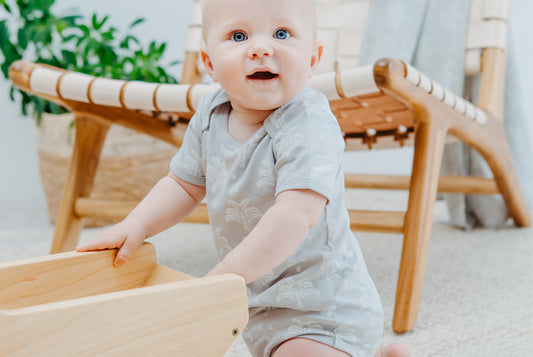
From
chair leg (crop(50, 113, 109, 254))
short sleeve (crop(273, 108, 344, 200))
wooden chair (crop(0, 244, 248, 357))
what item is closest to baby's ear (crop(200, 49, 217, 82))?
short sleeve (crop(273, 108, 344, 200))

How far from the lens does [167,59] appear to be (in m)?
2.22

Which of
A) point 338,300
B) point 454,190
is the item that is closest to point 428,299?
point 454,190

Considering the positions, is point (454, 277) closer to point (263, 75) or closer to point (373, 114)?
point (373, 114)

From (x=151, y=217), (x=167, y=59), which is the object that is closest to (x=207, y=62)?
(x=151, y=217)

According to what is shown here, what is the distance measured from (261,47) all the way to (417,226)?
0.48 metres

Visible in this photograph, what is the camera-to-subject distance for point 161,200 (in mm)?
625

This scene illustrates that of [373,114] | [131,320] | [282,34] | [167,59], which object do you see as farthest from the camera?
[167,59]

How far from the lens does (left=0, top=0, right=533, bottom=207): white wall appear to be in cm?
195

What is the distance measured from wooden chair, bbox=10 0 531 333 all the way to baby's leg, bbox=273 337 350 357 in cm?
31

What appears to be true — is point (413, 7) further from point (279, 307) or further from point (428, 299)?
point (279, 307)

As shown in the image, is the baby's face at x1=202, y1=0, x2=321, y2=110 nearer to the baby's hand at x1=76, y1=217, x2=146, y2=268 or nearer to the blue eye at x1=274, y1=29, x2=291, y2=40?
the blue eye at x1=274, y1=29, x2=291, y2=40

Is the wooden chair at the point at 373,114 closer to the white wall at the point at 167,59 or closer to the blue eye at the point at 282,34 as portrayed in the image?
the blue eye at the point at 282,34

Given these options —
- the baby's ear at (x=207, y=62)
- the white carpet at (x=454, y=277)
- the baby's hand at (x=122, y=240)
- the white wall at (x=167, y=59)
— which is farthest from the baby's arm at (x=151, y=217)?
the white wall at (x=167, y=59)

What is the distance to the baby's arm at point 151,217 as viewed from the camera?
0.58m
